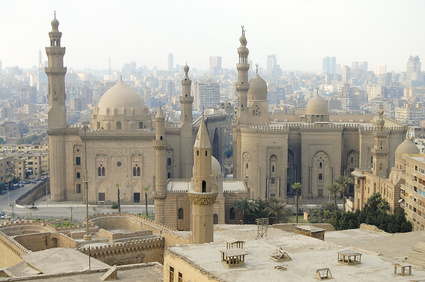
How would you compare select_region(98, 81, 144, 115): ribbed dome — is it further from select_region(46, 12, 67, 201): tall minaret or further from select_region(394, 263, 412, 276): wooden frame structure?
select_region(394, 263, 412, 276): wooden frame structure

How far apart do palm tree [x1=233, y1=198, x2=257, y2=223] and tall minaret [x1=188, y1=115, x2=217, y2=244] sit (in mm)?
13966

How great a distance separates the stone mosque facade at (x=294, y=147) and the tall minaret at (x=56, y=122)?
1294 centimetres

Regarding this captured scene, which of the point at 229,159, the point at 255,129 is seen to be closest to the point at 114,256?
the point at 255,129

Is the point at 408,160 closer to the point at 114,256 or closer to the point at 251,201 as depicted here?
the point at 251,201

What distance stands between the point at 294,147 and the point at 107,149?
13.8 m

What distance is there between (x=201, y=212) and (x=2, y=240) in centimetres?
1175

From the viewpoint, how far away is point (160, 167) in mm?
39906

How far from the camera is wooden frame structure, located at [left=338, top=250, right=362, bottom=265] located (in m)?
19.9

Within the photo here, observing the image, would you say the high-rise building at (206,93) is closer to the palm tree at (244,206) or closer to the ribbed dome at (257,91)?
the ribbed dome at (257,91)

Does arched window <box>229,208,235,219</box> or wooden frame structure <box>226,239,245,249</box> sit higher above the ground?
wooden frame structure <box>226,239,245,249</box>

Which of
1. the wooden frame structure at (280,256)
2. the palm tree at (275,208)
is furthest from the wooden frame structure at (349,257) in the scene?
the palm tree at (275,208)

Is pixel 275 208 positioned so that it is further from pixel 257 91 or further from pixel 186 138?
pixel 257 91

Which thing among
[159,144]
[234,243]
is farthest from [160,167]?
→ [234,243]

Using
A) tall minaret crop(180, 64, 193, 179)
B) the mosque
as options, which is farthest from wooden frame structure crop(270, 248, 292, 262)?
tall minaret crop(180, 64, 193, 179)
